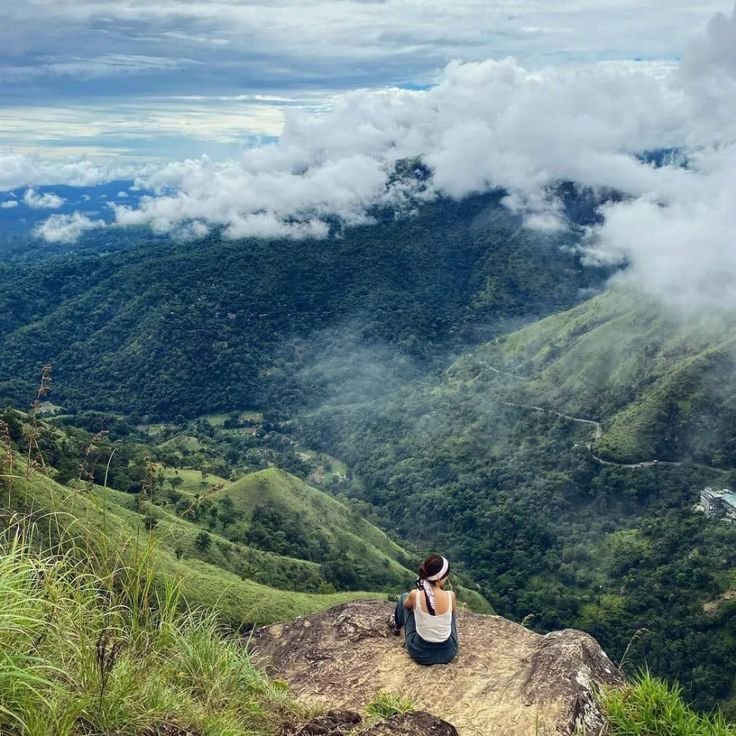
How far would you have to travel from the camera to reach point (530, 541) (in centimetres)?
11325

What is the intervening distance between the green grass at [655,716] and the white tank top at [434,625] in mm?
3291

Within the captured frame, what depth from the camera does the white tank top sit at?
41.4 feet

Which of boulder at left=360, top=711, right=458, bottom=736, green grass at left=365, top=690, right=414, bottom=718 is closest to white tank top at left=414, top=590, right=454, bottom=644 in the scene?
green grass at left=365, top=690, right=414, bottom=718

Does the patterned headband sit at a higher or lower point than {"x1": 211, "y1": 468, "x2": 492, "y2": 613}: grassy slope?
higher

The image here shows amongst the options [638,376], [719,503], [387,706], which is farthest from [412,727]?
[638,376]

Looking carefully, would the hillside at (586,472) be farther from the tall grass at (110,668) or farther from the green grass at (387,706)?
the tall grass at (110,668)

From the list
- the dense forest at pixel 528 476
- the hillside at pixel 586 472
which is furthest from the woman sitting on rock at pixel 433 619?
the hillside at pixel 586 472

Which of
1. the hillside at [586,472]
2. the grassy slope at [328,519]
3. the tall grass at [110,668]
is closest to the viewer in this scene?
the tall grass at [110,668]

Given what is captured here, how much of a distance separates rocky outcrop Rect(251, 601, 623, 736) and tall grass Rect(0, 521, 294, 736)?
2.05 m

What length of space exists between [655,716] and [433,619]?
424 cm

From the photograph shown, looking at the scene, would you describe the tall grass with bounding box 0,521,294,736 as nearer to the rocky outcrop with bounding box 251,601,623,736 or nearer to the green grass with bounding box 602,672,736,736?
the rocky outcrop with bounding box 251,601,623,736

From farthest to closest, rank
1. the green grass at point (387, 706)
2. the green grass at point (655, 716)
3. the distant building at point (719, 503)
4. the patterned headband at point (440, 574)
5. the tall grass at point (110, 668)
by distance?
1. the distant building at point (719, 503)
2. the patterned headband at point (440, 574)
3. the green grass at point (387, 706)
4. the green grass at point (655, 716)
5. the tall grass at point (110, 668)

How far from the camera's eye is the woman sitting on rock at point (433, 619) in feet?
41.7

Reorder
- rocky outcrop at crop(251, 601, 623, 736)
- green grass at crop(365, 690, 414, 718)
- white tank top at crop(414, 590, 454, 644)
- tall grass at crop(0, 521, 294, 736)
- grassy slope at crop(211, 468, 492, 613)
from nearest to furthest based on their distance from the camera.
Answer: tall grass at crop(0, 521, 294, 736), rocky outcrop at crop(251, 601, 623, 736), green grass at crop(365, 690, 414, 718), white tank top at crop(414, 590, 454, 644), grassy slope at crop(211, 468, 492, 613)
